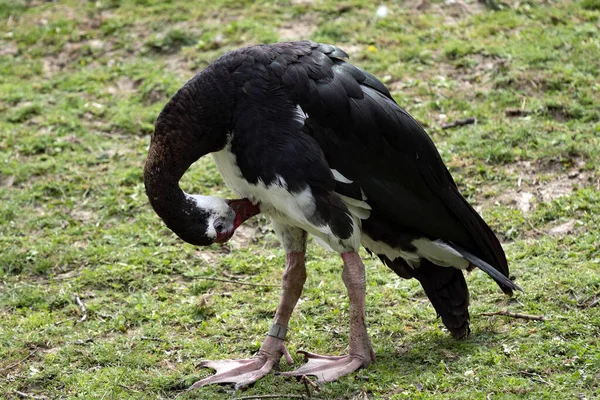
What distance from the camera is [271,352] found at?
5.94m

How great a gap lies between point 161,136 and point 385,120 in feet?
4.60

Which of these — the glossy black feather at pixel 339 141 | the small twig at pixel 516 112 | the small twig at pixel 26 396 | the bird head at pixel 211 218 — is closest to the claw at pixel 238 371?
the bird head at pixel 211 218

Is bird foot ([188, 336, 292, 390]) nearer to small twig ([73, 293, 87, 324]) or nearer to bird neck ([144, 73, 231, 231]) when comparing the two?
bird neck ([144, 73, 231, 231])

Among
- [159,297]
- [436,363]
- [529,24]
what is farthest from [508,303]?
[529,24]

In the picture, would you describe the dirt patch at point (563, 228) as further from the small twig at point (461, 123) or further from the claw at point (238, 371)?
the claw at point (238, 371)

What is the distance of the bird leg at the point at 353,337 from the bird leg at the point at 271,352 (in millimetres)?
215

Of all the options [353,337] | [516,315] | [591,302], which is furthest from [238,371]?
[591,302]

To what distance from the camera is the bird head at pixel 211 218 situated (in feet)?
18.6

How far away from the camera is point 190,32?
11180mm

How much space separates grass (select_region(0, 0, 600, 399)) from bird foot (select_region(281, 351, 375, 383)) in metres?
0.09

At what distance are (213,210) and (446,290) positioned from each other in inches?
65.8

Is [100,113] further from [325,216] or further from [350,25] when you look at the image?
[325,216]

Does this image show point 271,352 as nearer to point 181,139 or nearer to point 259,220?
point 181,139

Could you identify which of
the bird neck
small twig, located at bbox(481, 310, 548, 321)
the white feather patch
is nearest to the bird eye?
the bird neck
